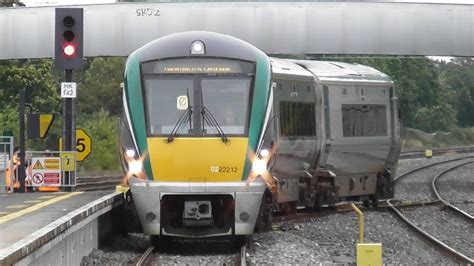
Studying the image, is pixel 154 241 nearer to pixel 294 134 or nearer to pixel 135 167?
pixel 135 167

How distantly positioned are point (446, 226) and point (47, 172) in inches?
339

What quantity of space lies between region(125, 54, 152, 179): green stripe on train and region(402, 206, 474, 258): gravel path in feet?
17.9

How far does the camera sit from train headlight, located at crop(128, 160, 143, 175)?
40.8ft

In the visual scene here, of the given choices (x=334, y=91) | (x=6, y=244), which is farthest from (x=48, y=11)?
(x=6, y=244)

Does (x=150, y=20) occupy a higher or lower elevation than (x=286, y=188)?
higher

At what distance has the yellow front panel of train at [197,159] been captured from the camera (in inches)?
484

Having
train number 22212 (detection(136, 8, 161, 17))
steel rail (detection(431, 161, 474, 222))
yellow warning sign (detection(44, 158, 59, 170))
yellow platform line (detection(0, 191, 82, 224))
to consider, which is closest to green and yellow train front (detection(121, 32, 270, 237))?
yellow platform line (detection(0, 191, 82, 224))

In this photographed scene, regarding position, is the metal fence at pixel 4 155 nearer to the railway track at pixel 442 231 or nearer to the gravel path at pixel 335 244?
the gravel path at pixel 335 244

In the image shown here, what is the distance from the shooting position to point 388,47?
29.4 m

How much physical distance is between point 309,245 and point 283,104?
3.31 m

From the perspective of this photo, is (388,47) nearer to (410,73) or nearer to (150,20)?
(150,20)

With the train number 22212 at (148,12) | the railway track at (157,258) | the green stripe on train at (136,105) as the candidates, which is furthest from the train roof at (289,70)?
the train number 22212 at (148,12)

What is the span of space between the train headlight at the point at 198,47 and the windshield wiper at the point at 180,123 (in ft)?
2.97

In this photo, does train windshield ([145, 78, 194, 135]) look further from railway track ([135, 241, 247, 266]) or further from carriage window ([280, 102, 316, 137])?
carriage window ([280, 102, 316, 137])
